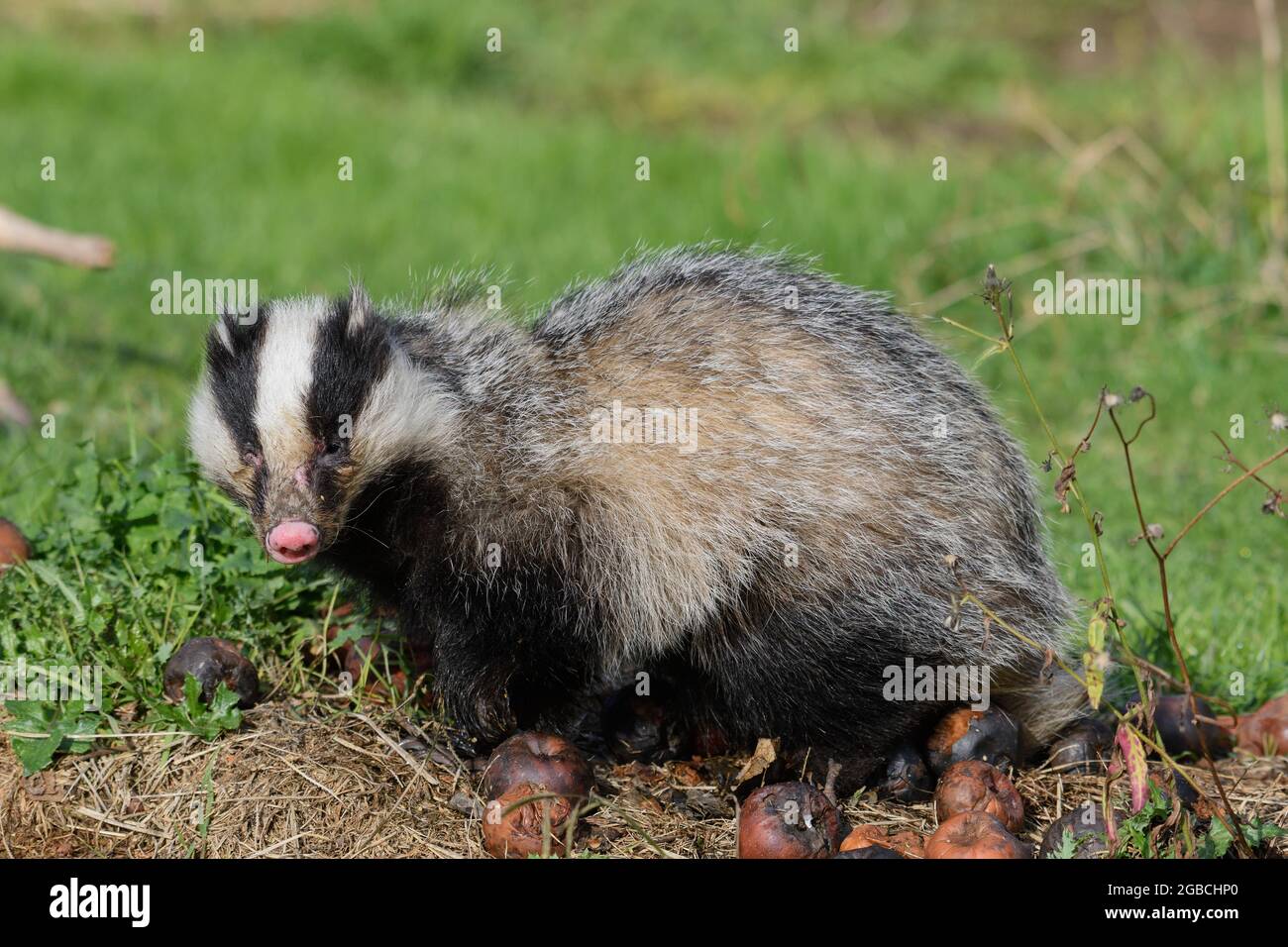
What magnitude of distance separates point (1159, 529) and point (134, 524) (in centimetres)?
319

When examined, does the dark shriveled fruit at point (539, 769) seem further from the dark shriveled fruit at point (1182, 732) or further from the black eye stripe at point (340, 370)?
the dark shriveled fruit at point (1182, 732)

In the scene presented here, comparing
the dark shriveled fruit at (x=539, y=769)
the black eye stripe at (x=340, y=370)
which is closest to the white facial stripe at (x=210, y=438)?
the black eye stripe at (x=340, y=370)

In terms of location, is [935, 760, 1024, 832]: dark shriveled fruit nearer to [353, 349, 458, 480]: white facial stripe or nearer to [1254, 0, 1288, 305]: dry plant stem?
[353, 349, 458, 480]: white facial stripe

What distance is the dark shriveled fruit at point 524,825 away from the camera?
12.6ft

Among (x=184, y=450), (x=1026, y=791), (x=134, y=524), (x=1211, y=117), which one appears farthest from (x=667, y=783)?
(x=1211, y=117)

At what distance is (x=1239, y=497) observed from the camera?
6965 mm

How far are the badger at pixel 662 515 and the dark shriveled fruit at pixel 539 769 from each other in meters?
0.25

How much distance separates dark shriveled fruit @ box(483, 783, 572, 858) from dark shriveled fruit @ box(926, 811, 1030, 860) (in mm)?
955

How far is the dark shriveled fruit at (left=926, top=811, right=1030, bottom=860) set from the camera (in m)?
3.71

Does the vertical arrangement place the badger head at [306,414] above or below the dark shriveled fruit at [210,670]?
above

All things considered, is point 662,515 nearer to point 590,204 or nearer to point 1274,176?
point 1274,176

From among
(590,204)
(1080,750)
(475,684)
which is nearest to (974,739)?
(1080,750)

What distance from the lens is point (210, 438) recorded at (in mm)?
4277
